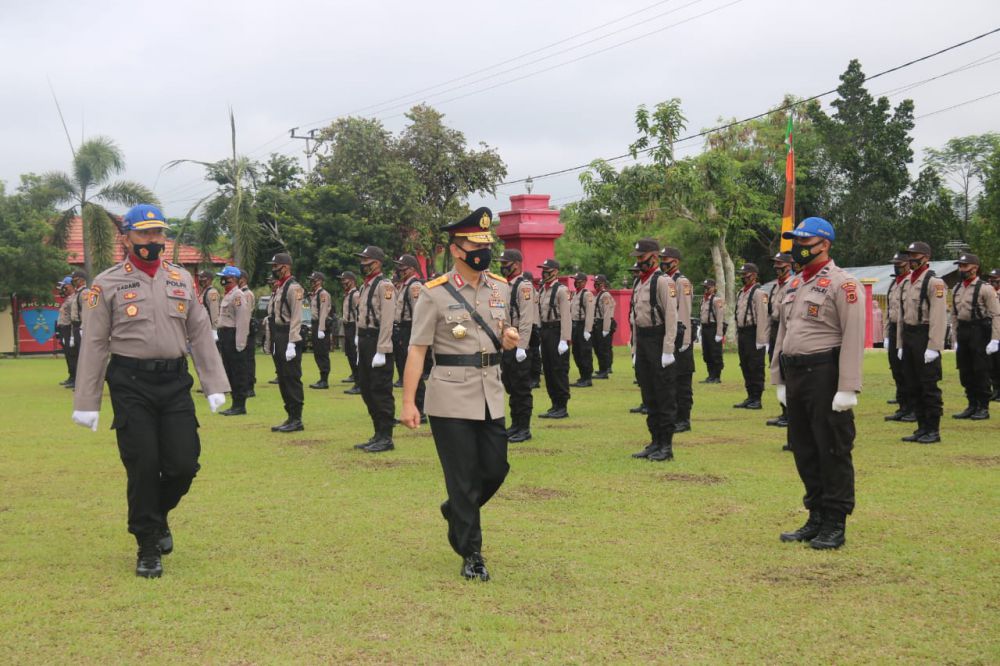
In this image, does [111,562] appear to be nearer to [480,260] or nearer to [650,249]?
[480,260]

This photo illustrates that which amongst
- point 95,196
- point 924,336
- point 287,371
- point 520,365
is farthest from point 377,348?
point 95,196

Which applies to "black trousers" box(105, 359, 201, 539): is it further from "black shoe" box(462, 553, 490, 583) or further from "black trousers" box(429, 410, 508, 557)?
"black shoe" box(462, 553, 490, 583)

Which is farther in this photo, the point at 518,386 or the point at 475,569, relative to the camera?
the point at 518,386

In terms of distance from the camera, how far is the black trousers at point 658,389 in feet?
31.6

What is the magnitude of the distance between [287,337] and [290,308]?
1.17ft

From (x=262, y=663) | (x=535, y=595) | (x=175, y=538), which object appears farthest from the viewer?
(x=175, y=538)

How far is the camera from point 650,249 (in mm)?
9875

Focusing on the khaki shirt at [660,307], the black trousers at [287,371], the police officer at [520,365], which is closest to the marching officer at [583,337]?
the police officer at [520,365]

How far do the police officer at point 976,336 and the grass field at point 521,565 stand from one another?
2557mm

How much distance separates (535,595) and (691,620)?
874 millimetres

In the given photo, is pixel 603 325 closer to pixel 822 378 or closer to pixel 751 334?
pixel 751 334

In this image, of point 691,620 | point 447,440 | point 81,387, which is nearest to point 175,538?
point 81,387

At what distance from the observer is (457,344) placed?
5785mm

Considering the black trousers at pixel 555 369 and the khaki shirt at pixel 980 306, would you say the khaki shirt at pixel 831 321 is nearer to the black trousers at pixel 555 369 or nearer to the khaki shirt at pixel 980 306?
the black trousers at pixel 555 369
